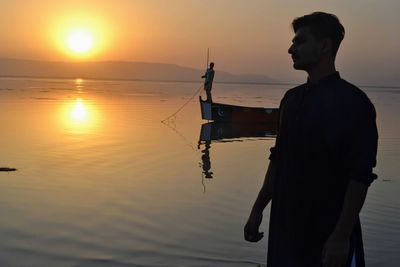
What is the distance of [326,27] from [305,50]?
173 millimetres

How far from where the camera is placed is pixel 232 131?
25.9 meters

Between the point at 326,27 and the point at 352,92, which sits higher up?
the point at 326,27

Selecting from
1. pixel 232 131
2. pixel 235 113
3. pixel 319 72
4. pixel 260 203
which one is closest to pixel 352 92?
pixel 319 72

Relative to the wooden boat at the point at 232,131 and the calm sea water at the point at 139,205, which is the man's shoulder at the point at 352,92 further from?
the wooden boat at the point at 232,131

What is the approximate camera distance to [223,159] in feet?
53.9

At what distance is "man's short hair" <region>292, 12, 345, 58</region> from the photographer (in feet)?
9.93

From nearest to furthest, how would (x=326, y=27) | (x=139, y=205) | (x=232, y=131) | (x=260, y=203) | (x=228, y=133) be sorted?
1. (x=326, y=27)
2. (x=260, y=203)
3. (x=139, y=205)
4. (x=228, y=133)
5. (x=232, y=131)

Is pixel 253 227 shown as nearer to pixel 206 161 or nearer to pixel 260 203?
pixel 260 203

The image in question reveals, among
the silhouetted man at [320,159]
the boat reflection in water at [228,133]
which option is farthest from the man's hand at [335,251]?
the boat reflection in water at [228,133]

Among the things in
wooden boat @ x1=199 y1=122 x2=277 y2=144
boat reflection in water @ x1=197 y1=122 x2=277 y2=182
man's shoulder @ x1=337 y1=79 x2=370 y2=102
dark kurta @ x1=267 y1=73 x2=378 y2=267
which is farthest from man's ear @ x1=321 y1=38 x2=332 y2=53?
wooden boat @ x1=199 y1=122 x2=277 y2=144

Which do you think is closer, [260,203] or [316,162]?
[316,162]

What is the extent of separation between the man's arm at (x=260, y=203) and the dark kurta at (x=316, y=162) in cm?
15

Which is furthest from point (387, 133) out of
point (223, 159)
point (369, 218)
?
point (369, 218)

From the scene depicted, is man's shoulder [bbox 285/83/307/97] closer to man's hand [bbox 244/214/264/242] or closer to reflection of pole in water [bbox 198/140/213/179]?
man's hand [bbox 244/214/264/242]
